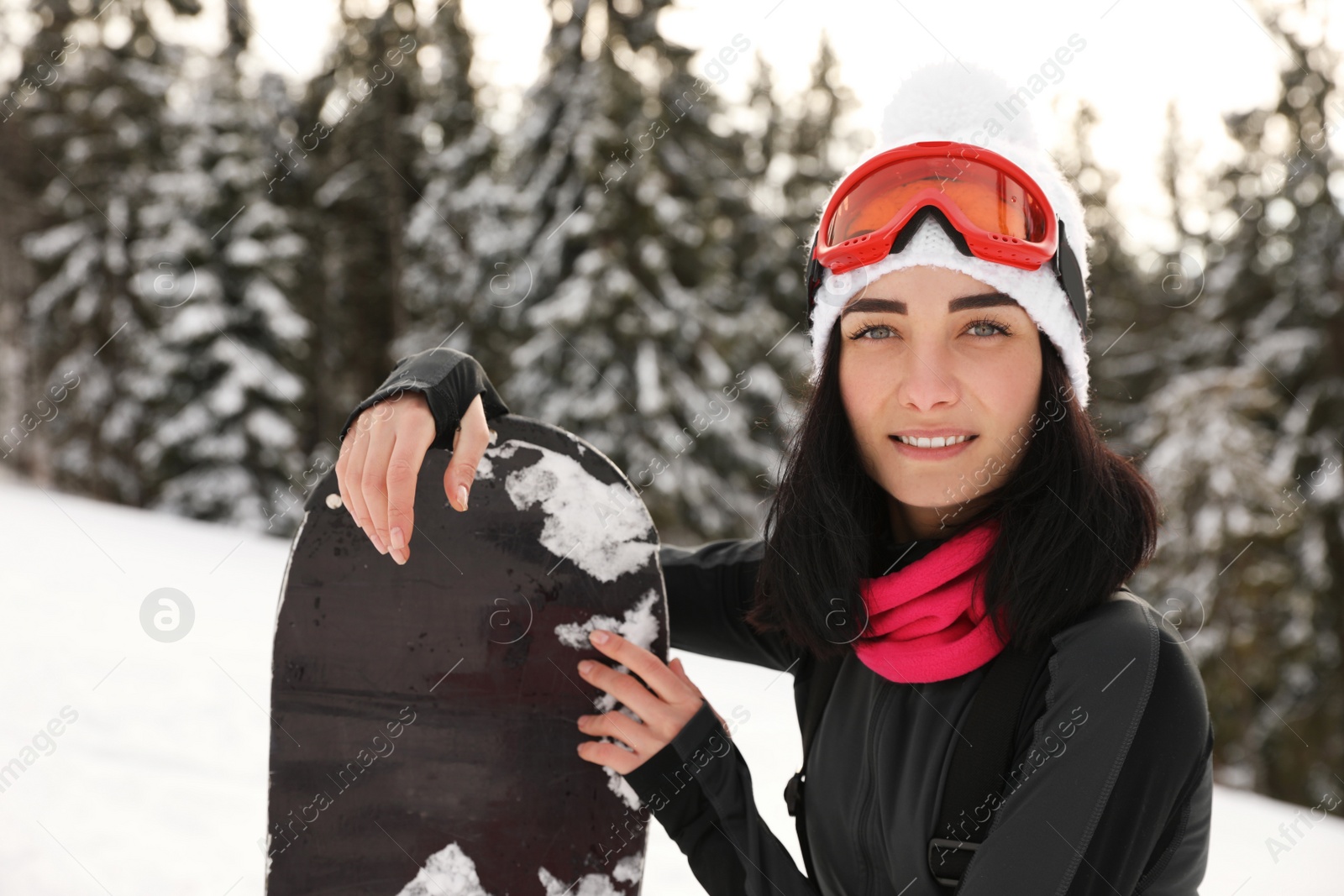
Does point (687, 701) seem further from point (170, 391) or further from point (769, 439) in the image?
point (170, 391)

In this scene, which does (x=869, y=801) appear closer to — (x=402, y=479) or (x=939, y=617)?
(x=939, y=617)

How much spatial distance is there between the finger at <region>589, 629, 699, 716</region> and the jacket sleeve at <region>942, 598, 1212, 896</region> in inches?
25.4

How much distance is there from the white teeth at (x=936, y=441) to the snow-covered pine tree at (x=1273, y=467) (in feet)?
38.0

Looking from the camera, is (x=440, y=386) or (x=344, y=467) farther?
(x=440, y=386)

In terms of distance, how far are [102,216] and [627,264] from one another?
1095 cm

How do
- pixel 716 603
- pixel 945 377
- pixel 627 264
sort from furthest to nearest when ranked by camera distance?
pixel 627 264
pixel 716 603
pixel 945 377

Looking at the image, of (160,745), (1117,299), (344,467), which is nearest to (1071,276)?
(344,467)

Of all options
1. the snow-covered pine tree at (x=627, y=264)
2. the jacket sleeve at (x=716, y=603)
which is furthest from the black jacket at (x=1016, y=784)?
the snow-covered pine tree at (x=627, y=264)

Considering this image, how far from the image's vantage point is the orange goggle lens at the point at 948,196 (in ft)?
5.86

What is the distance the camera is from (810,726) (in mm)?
2004

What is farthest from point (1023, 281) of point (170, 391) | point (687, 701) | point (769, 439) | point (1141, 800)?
point (170, 391)

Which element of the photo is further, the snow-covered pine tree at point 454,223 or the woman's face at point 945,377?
the snow-covered pine tree at point 454,223

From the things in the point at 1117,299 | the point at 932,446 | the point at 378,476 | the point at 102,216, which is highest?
the point at 102,216

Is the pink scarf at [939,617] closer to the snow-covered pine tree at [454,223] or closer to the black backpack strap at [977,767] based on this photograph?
the black backpack strap at [977,767]
